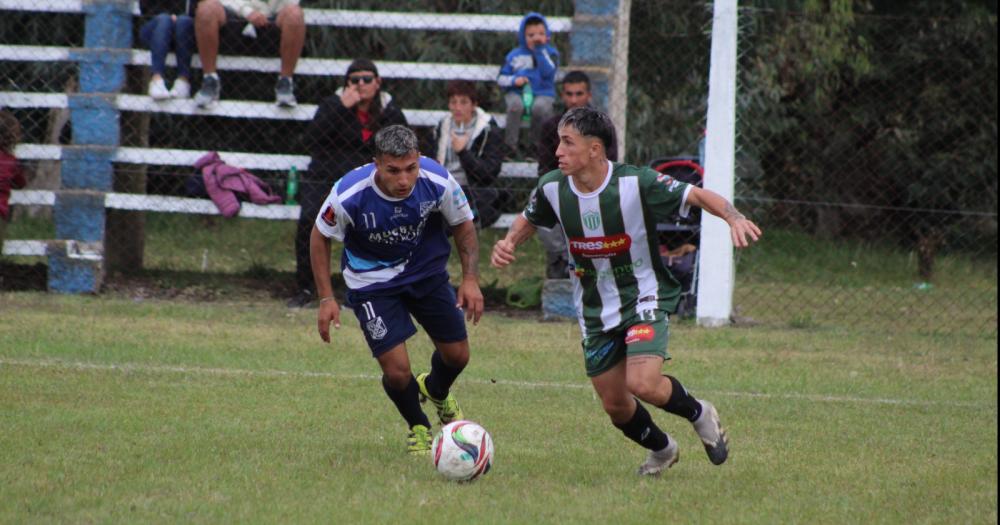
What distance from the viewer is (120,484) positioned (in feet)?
17.9

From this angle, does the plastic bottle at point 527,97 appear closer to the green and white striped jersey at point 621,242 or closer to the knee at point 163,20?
the knee at point 163,20

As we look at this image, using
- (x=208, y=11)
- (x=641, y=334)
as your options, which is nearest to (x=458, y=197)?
(x=641, y=334)

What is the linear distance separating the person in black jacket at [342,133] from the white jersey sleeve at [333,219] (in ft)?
15.4

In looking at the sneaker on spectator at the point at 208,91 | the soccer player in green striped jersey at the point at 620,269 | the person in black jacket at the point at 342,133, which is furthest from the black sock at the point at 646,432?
the sneaker on spectator at the point at 208,91

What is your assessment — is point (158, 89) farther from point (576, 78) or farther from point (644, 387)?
point (644, 387)

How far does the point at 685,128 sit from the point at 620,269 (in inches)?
376

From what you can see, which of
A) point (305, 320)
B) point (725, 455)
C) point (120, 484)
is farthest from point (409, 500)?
point (305, 320)

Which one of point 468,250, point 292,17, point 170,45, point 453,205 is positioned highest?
point 292,17

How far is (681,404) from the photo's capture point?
19.7 ft

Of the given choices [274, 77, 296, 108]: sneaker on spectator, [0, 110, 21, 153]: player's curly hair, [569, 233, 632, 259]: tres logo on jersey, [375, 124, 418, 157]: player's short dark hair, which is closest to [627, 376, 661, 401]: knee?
[569, 233, 632, 259]: tres logo on jersey

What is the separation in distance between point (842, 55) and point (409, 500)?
11.9 m

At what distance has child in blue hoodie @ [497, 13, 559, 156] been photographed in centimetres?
1138

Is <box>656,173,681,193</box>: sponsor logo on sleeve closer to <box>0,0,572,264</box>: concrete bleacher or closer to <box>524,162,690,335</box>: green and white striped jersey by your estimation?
<box>524,162,690,335</box>: green and white striped jersey

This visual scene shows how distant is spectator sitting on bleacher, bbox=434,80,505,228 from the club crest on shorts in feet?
15.7
